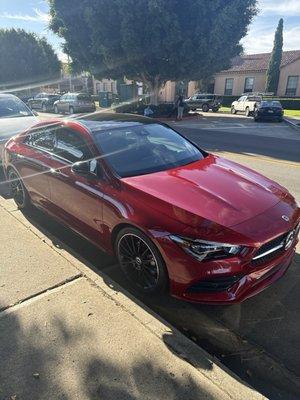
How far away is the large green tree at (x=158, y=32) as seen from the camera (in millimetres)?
20109

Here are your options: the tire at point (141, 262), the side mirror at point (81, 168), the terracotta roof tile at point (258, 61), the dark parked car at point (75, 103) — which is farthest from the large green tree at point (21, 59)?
the tire at point (141, 262)

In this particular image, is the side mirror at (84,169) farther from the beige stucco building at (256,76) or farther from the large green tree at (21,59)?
the large green tree at (21,59)

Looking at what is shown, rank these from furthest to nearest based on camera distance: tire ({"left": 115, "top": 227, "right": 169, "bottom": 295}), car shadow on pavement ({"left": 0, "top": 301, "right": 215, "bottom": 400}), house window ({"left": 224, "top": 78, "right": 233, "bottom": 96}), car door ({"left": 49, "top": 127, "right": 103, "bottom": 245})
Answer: house window ({"left": 224, "top": 78, "right": 233, "bottom": 96})
car door ({"left": 49, "top": 127, "right": 103, "bottom": 245})
tire ({"left": 115, "top": 227, "right": 169, "bottom": 295})
car shadow on pavement ({"left": 0, "top": 301, "right": 215, "bottom": 400})

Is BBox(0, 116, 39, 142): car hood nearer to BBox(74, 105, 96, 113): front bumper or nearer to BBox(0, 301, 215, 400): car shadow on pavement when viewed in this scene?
BBox(0, 301, 215, 400): car shadow on pavement

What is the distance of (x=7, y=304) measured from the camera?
3.28 m

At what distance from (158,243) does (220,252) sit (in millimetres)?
548

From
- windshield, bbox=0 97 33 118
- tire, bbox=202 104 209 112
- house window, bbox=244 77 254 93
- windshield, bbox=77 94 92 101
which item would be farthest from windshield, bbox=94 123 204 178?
house window, bbox=244 77 254 93

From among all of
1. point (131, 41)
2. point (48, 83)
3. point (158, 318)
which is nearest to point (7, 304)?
point (158, 318)

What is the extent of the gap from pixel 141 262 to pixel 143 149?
1.46 meters

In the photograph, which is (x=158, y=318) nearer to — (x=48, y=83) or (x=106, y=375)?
(x=106, y=375)

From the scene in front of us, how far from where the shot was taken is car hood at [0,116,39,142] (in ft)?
26.9

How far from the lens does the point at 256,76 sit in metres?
42.2

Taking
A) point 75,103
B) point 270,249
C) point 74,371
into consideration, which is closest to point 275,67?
point 75,103

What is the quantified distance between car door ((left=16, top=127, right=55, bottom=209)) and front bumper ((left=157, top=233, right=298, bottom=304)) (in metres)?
2.45
